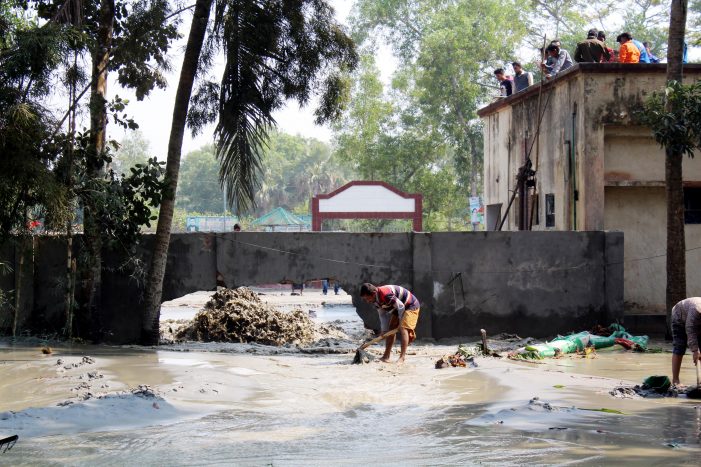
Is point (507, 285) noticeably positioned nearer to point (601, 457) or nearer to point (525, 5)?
point (601, 457)

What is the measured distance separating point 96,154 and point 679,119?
382 inches

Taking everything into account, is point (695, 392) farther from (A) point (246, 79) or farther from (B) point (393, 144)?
(B) point (393, 144)

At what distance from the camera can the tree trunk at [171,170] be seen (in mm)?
15086

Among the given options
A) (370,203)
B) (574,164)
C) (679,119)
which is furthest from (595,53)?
(370,203)

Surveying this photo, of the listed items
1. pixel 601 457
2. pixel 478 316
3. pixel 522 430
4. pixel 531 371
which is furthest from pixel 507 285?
pixel 601 457

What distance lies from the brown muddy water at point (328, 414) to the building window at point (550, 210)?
7.51 m

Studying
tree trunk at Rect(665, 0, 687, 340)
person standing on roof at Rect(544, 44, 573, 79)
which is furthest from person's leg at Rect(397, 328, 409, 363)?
person standing on roof at Rect(544, 44, 573, 79)

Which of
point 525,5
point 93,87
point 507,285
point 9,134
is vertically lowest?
point 507,285

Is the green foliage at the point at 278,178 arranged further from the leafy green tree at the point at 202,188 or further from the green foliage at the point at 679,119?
the green foliage at the point at 679,119

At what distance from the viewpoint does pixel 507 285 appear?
16359mm

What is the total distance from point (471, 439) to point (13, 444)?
4056mm

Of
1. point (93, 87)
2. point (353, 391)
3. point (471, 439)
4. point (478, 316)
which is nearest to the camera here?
point (471, 439)

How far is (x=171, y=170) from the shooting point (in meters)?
15.2

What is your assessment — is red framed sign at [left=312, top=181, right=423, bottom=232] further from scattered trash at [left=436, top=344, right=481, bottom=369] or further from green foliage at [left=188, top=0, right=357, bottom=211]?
scattered trash at [left=436, top=344, right=481, bottom=369]
